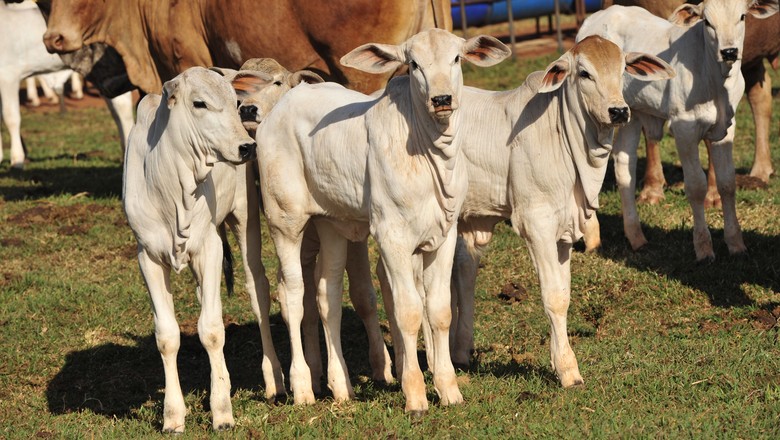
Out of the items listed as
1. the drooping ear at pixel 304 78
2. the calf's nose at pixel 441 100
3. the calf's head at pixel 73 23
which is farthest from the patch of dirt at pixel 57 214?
the calf's nose at pixel 441 100

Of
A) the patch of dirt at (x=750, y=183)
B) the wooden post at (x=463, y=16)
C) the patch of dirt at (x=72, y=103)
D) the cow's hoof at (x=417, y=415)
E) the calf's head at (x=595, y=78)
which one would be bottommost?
the patch of dirt at (x=72, y=103)

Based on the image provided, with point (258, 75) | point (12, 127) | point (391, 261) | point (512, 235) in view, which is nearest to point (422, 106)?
point (391, 261)

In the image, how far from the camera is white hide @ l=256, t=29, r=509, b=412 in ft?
21.3

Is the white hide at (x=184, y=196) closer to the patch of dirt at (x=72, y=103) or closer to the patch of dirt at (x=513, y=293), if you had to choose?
the patch of dirt at (x=513, y=293)

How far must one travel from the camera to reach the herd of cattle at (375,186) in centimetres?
653

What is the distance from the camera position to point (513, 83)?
20.0m

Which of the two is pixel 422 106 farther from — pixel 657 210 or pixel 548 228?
pixel 657 210

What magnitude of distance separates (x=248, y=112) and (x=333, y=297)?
1.43 meters

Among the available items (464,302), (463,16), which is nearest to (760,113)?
(464,302)

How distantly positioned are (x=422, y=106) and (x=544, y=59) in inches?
619

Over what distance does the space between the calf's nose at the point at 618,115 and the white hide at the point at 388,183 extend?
2.35 ft

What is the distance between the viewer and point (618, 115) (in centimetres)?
680

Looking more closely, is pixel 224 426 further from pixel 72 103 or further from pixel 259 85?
pixel 72 103

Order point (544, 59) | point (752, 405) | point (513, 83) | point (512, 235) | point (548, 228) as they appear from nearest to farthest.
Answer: point (752, 405)
point (548, 228)
point (512, 235)
point (513, 83)
point (544, 59)
